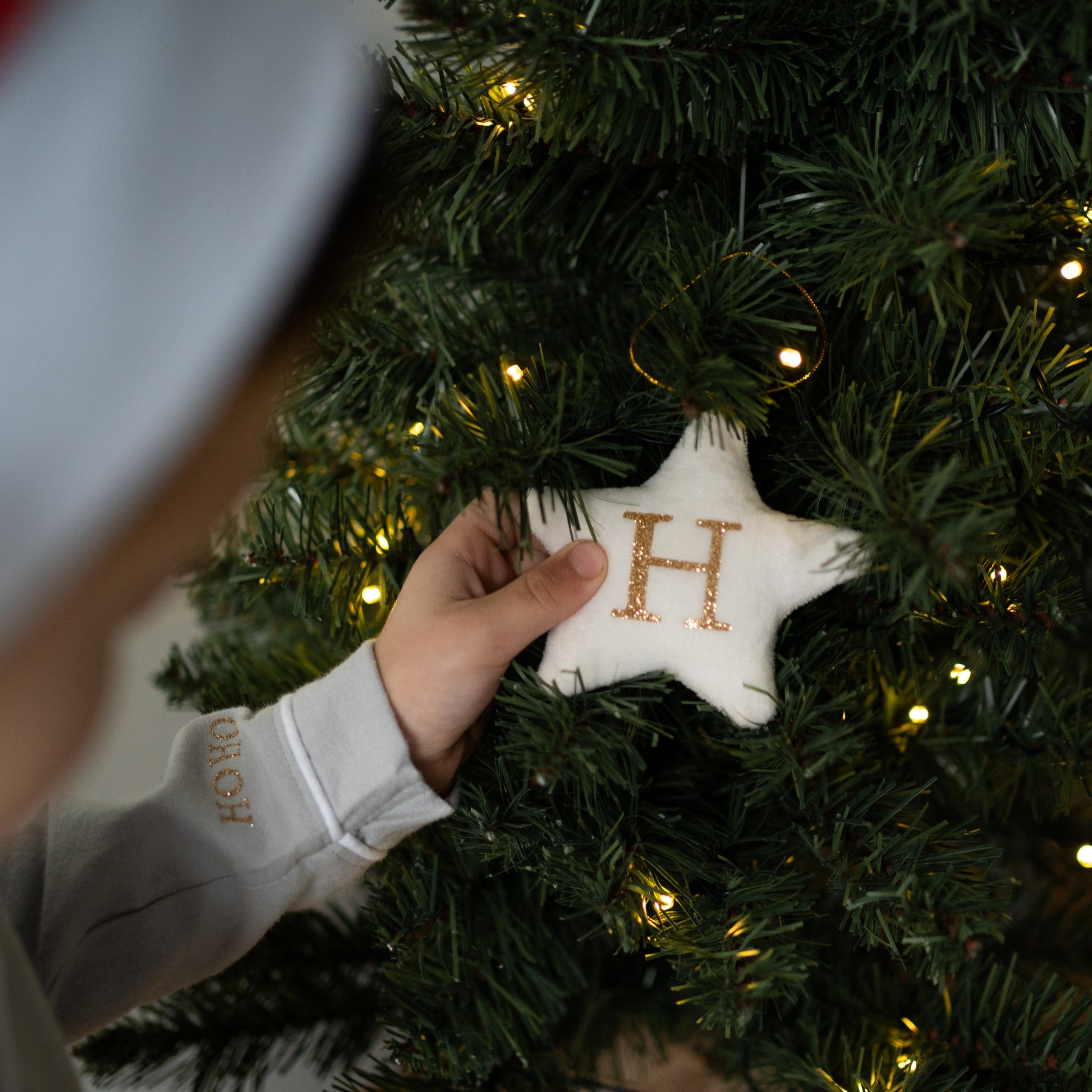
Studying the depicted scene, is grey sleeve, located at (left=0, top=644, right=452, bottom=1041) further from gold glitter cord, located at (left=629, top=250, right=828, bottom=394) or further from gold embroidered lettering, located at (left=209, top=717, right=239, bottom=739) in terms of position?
gold glitter cord, located at (left=629, top=250, right=828, bottom=394)

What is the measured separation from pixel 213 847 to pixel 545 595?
24 centimetres

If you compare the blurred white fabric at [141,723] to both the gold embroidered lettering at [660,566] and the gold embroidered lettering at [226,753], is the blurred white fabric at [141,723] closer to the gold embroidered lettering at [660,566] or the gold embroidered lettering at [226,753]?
the gold embroidered lettering at [226,753]

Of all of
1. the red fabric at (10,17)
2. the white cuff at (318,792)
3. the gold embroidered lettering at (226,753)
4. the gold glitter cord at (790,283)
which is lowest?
the white cuff at (318,792)

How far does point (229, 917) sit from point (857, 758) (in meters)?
0.36

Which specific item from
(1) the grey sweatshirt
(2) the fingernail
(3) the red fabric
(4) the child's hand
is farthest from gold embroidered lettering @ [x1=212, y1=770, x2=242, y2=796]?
(3) the red fabric

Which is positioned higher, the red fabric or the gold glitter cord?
the red fabric

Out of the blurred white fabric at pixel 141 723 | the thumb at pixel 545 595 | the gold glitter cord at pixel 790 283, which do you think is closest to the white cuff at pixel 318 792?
the thumb at pixel 545 595

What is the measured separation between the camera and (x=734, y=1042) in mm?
533

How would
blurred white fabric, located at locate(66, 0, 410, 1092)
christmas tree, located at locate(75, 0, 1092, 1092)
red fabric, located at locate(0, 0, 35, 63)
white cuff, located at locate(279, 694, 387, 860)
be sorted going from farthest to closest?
1. blurred white fabric, located at locate(66, 0, 410, 1092)
2. white cuff, located at locate(279, 694, 387, 860)
3. christmas tree, located at locate(75, 0, 1092, 1092)
4. red fabric, located at locate(0, 0, 35, 63)

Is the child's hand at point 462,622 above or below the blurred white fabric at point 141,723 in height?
above

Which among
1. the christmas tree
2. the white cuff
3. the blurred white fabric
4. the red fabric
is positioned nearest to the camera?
the red fabric

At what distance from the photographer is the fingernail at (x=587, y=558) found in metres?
0.41

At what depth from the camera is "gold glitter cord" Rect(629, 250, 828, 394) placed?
384 mm

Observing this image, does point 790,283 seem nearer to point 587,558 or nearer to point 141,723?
point 587,558
